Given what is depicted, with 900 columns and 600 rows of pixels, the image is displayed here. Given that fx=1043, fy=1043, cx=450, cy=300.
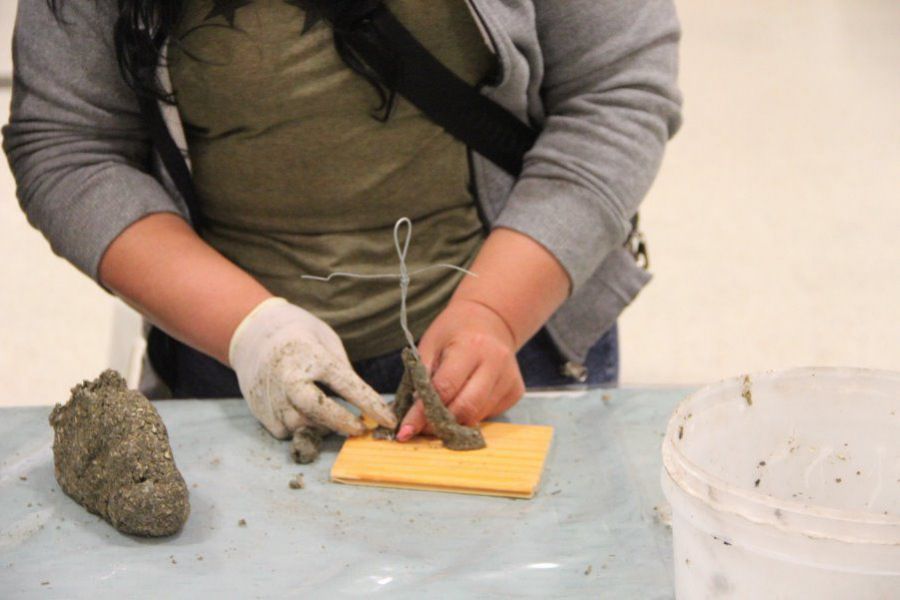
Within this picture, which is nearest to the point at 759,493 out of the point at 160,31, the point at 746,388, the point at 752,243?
the point at 746,388

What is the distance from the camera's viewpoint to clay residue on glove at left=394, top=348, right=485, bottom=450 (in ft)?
3.18

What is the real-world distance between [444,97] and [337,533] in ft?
1.50

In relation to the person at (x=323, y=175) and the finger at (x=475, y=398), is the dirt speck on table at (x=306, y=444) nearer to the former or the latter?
the person at (x=323, y=175)

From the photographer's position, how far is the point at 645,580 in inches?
30.3

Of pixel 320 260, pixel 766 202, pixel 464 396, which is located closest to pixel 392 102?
pixel 320 260

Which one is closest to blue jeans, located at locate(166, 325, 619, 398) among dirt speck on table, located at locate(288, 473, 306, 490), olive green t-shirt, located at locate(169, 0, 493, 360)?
olive green t-shirt, located at locate(169, 0, 493, 360)

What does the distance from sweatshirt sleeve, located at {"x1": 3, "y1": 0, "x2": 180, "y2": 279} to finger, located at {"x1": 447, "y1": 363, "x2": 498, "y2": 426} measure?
37cm

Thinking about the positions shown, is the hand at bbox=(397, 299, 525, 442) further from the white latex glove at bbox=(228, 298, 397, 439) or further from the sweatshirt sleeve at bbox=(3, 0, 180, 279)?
the sweatshirt sleeve at bbox=(3, 0, 180, 279)

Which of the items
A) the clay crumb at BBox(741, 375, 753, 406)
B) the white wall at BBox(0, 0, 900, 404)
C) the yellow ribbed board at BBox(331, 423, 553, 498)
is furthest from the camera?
the white wall at BBox(0, 0, 900, 404)

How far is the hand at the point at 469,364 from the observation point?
995mm

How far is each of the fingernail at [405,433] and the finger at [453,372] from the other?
0.05 m

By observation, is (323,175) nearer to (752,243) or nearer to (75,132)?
(75,132)

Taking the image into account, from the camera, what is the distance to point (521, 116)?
3.74ft

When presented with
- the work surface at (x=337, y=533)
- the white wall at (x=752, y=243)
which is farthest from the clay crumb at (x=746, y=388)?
the white wall at (x=752, y=243)
